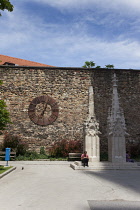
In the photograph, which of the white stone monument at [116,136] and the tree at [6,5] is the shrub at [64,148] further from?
the tree at [6,5]

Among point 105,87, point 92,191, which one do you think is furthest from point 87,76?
point 92,191

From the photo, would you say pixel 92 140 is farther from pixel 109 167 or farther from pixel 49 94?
pixel 49 94

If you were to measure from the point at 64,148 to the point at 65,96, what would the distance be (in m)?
4.11

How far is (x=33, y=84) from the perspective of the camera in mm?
16562

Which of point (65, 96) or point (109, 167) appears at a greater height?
point (65, 96)

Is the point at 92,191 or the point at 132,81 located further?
the point at 132,81

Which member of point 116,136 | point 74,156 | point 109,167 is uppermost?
point 116,136

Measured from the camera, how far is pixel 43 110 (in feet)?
53.1

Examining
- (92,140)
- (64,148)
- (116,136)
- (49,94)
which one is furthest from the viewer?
(49,94)

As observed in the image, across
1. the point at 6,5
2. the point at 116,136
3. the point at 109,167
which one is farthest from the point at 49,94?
the point at 6,5

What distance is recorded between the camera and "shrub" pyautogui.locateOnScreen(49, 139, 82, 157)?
14.9 m

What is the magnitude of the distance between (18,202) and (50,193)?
3.31 feet

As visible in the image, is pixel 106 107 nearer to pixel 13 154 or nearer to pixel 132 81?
pixel 132 81

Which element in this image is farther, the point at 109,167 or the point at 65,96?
the point at 65,96
